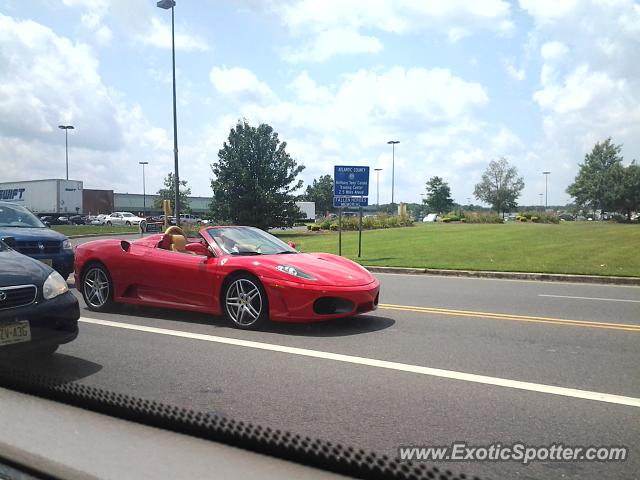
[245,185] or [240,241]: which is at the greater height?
[245,185]

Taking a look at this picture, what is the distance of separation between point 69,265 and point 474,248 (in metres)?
15.5

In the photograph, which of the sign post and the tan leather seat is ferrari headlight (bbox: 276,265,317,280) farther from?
the sign post

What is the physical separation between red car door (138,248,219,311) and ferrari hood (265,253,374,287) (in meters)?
0.84

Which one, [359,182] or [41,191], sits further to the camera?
[41,191]

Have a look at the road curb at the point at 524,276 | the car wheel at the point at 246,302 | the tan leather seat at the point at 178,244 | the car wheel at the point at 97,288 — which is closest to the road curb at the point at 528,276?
the road curb at the point at 524,276

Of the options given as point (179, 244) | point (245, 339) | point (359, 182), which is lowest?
point (245, 339)

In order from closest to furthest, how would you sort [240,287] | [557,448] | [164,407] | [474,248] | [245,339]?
[557,448]
[164,407]
[245,339]
[240,287]
[474,248]

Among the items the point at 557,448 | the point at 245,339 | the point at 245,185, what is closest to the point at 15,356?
the point at 245,339

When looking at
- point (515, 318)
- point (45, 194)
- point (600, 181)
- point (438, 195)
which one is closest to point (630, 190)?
point (600, 181)

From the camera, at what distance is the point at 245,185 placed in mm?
37656

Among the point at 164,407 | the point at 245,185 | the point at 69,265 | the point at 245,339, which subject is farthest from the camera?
the point at 245,185

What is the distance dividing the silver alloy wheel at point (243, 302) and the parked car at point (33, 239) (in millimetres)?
4387

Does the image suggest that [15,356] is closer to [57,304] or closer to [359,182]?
[57,304]

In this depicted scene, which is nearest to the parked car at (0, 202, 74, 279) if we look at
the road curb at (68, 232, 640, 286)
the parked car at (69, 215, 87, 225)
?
the road curb at (68, 232, 640, 286)
